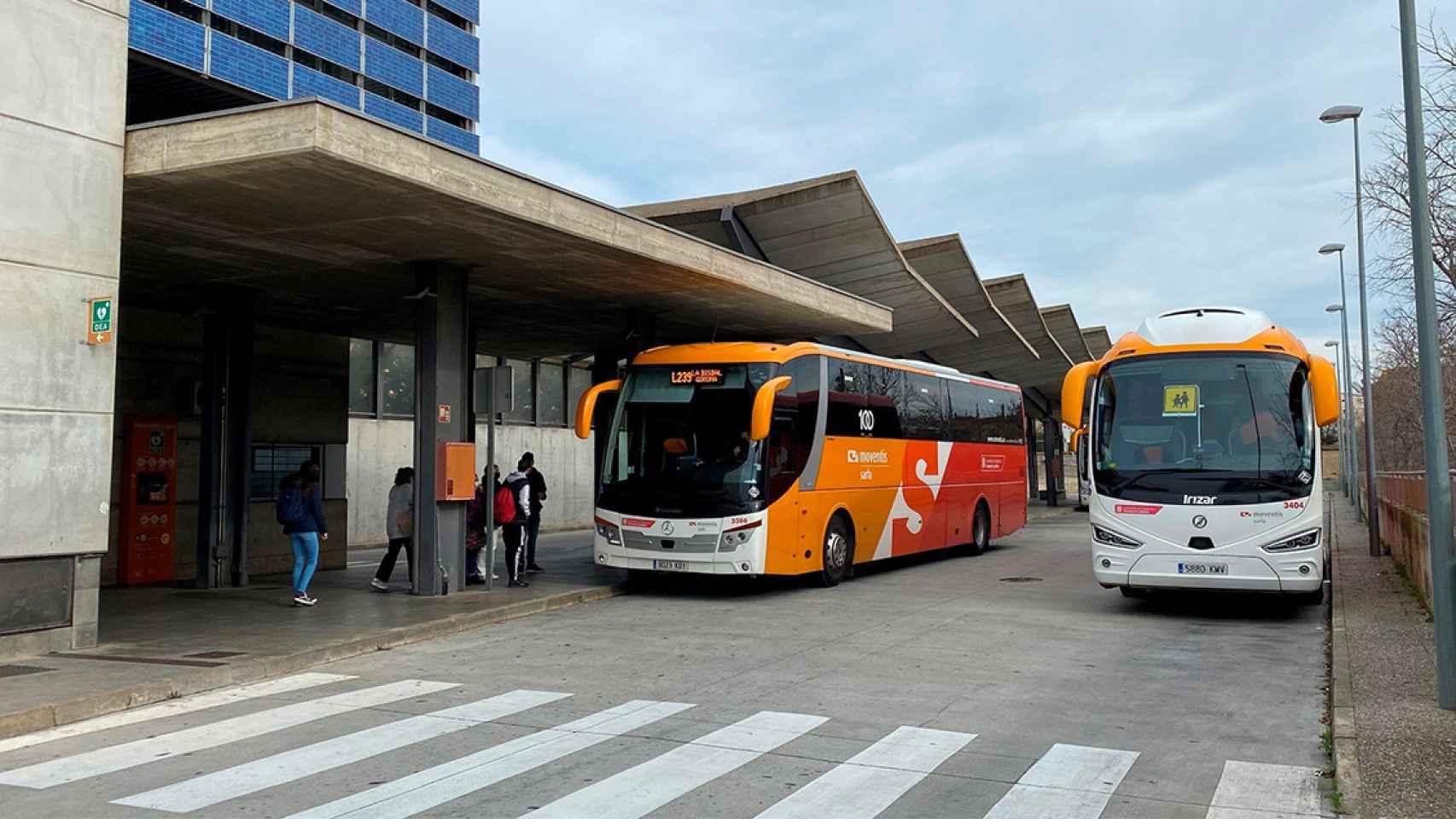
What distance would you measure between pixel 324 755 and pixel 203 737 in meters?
1.15

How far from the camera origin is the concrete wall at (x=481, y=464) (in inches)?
1032

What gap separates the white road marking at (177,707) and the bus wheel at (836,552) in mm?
8339

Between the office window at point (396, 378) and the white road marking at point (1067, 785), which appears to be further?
the office window at point (396, 378)

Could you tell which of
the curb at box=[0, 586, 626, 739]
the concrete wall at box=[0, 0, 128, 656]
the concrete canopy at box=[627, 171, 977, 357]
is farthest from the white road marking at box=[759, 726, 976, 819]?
the concrete canopy at box=[627, 171, 977, 357]

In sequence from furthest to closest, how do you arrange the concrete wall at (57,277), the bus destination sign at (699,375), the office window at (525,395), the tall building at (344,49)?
1. the tall building at (344,49)
2. the office window at (525,395)
3. the bus destination sign at (699,375)
4. the concrete wall at (57,277)

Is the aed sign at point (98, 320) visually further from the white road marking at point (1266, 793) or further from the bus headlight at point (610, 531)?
the white road marking at point (1266, 793)

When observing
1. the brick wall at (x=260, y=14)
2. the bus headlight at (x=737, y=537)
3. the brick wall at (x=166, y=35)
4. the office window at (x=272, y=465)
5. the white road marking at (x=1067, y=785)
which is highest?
the brick wall at (x=260, y=14)

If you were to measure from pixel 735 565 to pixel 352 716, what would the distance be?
24.1ft

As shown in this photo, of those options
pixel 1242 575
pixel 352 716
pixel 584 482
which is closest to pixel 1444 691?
pixel 1242 575

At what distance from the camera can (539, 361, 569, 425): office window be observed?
3266cm

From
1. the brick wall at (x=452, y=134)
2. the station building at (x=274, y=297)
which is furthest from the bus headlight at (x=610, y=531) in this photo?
the brick wall at (x=452, y=134)

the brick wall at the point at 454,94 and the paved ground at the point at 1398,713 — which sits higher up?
the brick wall at the point at 454,94

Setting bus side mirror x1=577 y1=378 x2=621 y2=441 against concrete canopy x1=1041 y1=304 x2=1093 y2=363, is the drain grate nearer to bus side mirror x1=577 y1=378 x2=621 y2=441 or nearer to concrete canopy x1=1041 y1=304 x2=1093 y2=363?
bus side mirror x1=577 y1=378 x2=621 y2=441

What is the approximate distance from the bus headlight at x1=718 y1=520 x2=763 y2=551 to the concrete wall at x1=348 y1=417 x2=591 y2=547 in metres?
9.96
